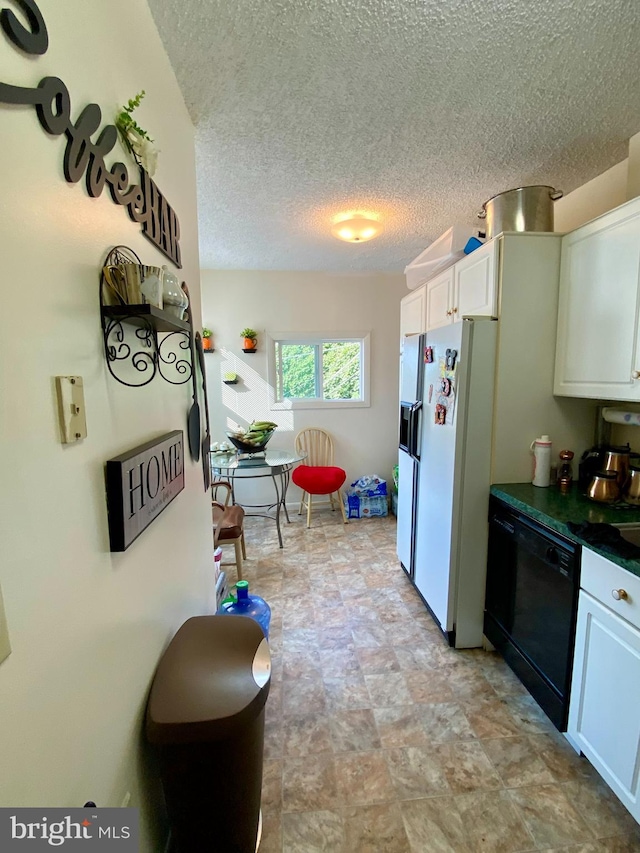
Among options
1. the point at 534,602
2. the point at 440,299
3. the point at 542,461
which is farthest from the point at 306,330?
the point at 534,602

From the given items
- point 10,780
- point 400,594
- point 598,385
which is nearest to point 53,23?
point 10,780

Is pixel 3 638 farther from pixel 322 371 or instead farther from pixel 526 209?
pixel 322 371

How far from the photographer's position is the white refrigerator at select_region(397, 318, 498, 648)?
1804mm

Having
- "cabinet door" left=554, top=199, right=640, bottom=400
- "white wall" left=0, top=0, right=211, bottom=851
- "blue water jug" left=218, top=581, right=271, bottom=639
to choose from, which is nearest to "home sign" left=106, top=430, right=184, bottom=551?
"white wall" left=0, top=0, right=211, bottom=851

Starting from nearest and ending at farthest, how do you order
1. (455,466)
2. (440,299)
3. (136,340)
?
(136,340) → (455,466) → (440,299)

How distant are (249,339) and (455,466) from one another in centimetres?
258

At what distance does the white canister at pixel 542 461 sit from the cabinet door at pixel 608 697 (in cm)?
64

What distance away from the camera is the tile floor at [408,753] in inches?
46.1

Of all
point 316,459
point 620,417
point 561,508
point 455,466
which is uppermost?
point 620,417

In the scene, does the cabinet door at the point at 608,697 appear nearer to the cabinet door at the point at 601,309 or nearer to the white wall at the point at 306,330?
the cabinet door at the point at 601,309

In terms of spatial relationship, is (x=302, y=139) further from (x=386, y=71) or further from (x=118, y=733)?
(x=118, y=733)

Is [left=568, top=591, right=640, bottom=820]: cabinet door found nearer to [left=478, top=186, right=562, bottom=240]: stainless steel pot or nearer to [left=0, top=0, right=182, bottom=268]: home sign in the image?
[left=478, top=186, right=562, bottom=240]: stainless steel pot

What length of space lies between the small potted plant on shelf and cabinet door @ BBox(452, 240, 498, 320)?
218 cm

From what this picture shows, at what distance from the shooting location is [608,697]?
1.20 metres
